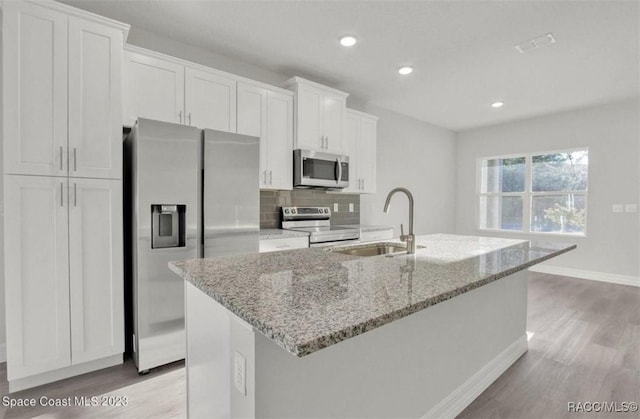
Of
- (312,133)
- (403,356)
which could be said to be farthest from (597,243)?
(403,356)

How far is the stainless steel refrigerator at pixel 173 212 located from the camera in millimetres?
2127

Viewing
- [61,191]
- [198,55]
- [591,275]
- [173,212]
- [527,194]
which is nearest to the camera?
[61,191]

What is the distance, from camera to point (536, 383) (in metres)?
2.04

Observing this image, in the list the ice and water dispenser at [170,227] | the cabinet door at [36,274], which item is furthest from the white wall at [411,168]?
the cabinet door at [36,274]

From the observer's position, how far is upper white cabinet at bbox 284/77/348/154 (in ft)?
11.1

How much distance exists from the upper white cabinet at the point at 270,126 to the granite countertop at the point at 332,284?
1626 mm

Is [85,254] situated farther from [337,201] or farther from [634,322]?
[634,322]

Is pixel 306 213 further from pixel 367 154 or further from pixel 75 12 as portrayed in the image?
pixel 75 12

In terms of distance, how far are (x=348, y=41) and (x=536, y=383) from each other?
288 centimetres

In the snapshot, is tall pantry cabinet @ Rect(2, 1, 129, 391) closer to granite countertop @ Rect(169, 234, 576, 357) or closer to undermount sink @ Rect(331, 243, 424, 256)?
granite countertop @ Rect(169, 234, 576, 357)

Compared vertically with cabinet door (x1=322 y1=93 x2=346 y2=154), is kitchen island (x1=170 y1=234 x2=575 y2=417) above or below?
below

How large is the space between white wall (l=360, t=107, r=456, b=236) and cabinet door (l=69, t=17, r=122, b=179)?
125 inches

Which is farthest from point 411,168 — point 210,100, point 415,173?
point 210,100

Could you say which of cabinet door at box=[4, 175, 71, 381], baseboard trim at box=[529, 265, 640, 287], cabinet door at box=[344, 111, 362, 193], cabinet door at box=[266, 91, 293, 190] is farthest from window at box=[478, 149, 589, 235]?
cabinet door at box=[4, 175, 71, 381]
